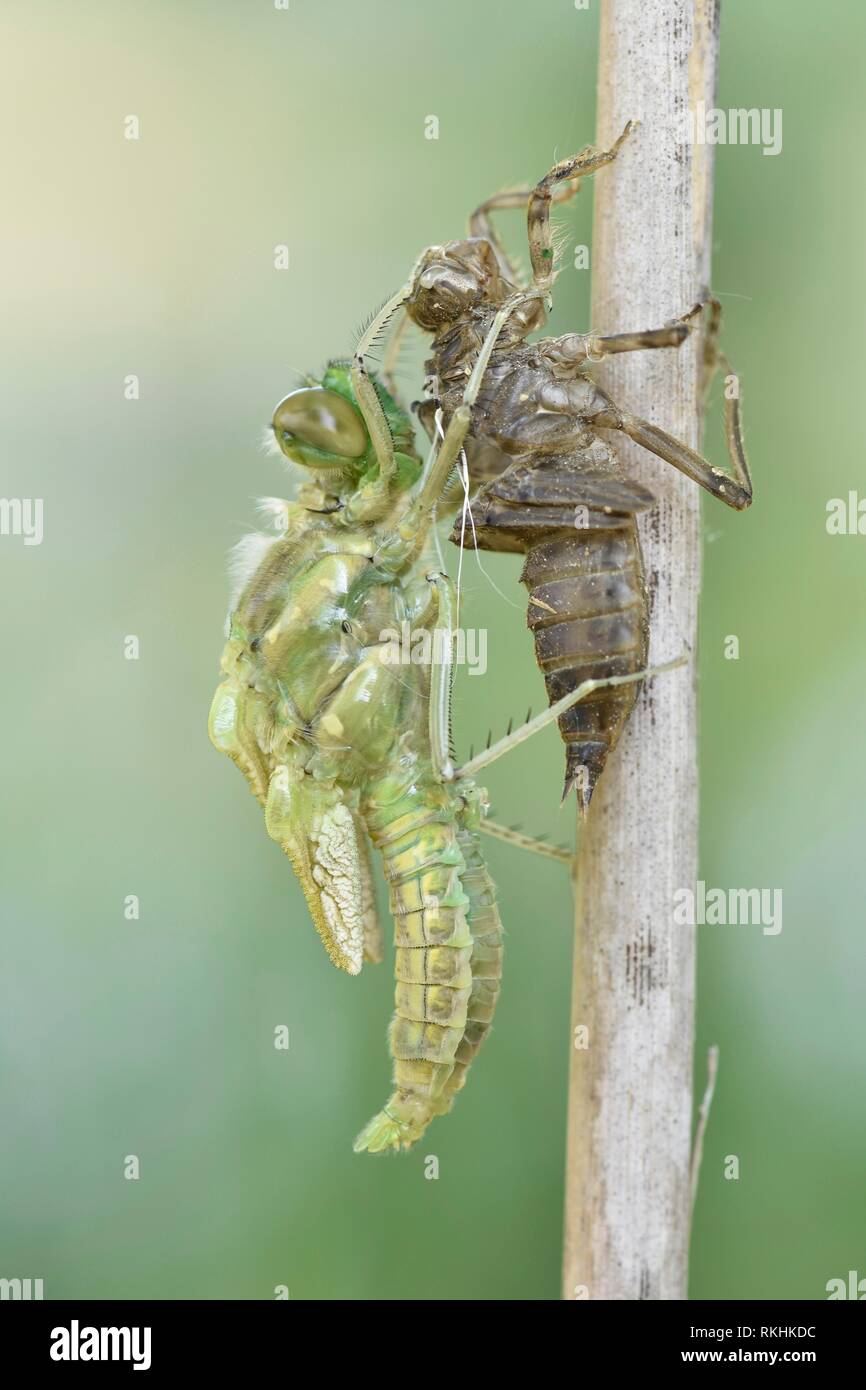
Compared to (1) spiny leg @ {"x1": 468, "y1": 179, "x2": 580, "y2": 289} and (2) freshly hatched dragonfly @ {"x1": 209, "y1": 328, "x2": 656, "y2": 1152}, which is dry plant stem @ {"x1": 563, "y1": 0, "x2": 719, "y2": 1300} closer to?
(2) freshly hatched dragonfly @ {"x1": 209, "y1": 328, "x2": 656, "y2": 1152}

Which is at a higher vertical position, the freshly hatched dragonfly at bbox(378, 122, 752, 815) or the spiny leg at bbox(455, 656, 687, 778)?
the freshly hatched dragonfly at bbox(378, 122, 752, 815)

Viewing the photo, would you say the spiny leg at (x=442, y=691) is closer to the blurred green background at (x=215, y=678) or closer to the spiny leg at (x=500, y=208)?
the spiny leg at (x=500, y=208)

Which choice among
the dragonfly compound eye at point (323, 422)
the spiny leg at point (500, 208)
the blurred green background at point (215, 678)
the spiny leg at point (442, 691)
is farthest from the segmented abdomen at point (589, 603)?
the blurred green background at point (215, 678)

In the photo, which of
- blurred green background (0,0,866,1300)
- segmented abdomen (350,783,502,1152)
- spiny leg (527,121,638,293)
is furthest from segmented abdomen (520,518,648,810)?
blurred green background (0,0,866,1300)

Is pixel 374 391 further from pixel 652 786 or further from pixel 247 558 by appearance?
pixel 652 786

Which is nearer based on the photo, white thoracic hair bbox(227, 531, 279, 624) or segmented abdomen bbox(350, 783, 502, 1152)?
segmented abdomen bbox(350, 783, 502, 1152)

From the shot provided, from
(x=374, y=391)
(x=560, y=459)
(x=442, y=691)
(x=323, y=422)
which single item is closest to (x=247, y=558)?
(x=323, y=422)
